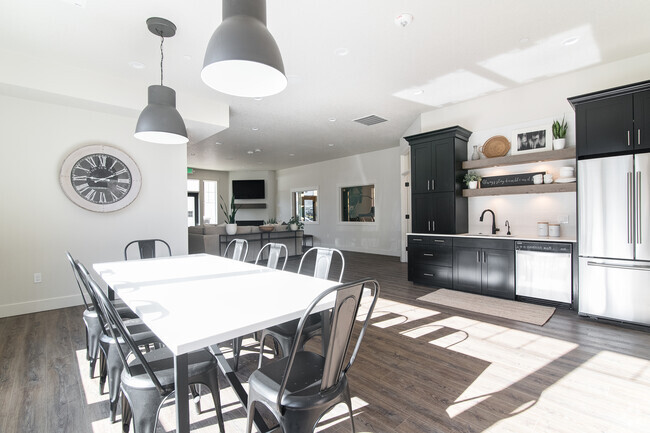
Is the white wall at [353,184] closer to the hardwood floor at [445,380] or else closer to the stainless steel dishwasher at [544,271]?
the stainless steel dishwasher at [544,271]

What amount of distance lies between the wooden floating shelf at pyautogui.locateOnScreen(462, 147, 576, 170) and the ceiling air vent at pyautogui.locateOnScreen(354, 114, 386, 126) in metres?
1.84

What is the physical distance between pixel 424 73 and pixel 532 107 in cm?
175

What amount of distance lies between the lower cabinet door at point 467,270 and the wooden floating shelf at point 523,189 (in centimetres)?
92

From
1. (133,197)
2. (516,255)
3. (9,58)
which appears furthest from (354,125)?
(9,58)

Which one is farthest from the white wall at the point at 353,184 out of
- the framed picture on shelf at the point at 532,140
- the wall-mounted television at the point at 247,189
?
the framed picture on shelf at the point at 532,140

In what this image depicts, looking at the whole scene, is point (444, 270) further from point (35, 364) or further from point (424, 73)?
point (35, 364)

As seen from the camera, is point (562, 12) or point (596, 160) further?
point (596, 160)

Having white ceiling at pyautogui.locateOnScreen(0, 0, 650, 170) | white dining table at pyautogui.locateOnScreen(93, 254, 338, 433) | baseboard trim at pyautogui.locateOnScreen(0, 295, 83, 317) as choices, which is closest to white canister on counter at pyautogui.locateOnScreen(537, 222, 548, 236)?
white ceiling at pyautogui.locateOnScreen(0, 0, 650, 170)

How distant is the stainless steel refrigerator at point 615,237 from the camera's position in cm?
312

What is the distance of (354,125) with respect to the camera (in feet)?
20.6

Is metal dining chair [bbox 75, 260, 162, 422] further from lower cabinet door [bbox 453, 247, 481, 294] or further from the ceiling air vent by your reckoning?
the ceiling air vent

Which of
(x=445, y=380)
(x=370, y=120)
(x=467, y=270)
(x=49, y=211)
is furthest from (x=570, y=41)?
(x=49, y=211)

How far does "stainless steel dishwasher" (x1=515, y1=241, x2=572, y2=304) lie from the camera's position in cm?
Answer: 376

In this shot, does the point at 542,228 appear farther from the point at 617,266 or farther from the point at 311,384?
the point at 311,384
